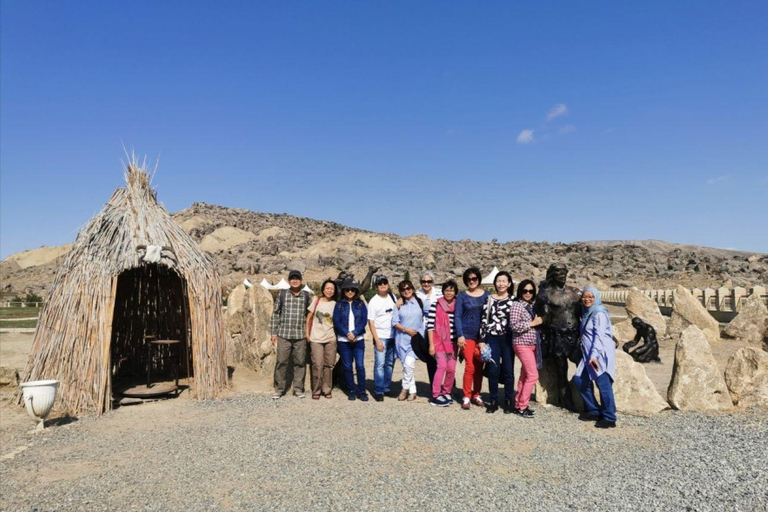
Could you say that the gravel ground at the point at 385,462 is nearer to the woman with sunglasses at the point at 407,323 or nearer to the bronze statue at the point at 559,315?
the woman with sunglasses at the point at 407,323

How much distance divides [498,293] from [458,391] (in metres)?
2.15

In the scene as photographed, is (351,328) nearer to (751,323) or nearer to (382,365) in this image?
(382,365)

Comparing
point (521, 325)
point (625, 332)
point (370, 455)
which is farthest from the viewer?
point (625, 332)

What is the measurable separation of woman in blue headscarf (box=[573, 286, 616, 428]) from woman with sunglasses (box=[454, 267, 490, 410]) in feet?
3.97

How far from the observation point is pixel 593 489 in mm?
4168

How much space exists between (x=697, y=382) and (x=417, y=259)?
114 feet

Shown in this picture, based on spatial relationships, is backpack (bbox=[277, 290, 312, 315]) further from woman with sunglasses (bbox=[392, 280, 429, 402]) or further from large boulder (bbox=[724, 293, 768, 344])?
large boulder (bbox=[724, 293, 768, 344])

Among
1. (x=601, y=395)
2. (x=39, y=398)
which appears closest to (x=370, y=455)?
(x=601, y=395)

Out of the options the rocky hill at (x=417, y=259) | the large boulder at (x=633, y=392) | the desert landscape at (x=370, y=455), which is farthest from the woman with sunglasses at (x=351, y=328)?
the rocky hill at (x=417, y=259)

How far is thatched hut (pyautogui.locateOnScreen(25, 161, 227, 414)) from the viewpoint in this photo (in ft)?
22.2

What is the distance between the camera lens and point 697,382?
6371mm

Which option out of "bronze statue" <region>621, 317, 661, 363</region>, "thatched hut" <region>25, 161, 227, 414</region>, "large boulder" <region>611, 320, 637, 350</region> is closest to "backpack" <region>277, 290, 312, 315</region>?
"thatched hut" <region>25, 161, 227, 414</region>

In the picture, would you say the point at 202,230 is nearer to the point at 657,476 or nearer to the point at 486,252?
the point at 486,252

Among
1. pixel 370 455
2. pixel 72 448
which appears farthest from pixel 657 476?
pixel 72 448
